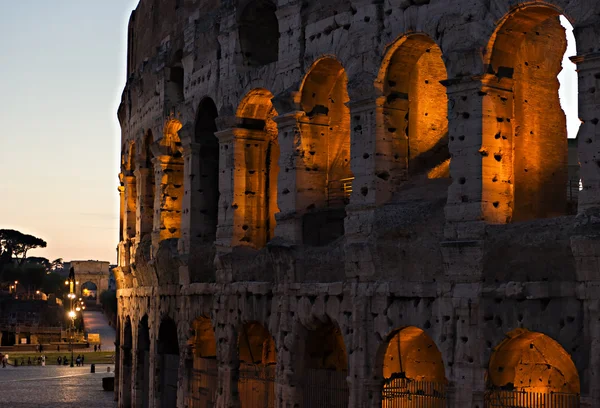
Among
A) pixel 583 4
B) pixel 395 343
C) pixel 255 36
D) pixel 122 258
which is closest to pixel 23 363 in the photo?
pixel 122 258

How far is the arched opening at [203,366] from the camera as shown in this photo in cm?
Result: 2075

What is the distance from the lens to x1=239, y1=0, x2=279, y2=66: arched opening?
2023 cm

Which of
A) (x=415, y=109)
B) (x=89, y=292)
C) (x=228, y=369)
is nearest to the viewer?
(x=415, y=109)

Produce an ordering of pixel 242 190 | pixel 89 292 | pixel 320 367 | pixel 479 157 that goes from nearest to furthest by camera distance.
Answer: pixel 479 157, pixel 320 367, pixel 242 190, pixel 89 292

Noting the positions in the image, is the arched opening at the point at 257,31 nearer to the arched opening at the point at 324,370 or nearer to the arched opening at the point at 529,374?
the arched opening at the point at 324,370

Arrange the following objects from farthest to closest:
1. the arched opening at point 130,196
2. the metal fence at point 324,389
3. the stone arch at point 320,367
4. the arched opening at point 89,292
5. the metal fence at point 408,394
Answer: the arched opening at point 89,292 → the arched opening at point 130,196 → the stone arch at point 320,367 → the metal fence at point 324,389 → the metal fence at point 408,394

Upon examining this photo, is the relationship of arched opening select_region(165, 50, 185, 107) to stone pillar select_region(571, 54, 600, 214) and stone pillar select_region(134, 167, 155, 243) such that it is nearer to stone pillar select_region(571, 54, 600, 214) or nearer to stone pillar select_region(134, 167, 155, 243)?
stone pillar select_region(134, 167, 155, 243)

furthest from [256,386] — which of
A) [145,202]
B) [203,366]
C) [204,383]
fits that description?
[145,202]

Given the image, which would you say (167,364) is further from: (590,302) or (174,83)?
(590,302)

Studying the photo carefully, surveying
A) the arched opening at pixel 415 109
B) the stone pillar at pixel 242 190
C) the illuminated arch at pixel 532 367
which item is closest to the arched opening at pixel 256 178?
the stone pillar at pixel 242 190

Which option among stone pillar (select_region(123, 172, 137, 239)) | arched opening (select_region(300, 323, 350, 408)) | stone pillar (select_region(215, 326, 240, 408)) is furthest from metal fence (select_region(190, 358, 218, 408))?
stone pillar (select_region(123, 172, 137, 239))

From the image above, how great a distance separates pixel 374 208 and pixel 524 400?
3.75 metres

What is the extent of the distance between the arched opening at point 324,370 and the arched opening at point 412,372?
82 cm

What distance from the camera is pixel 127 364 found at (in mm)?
27281
